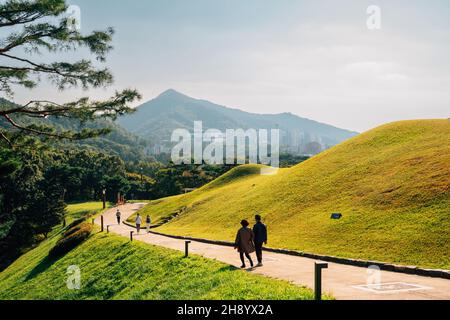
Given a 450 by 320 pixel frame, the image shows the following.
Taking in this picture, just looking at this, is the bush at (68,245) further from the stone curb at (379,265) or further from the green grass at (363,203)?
the stone curb at (379,265)

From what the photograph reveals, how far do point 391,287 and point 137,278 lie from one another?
12.2m

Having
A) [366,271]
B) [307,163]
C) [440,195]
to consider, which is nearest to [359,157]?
[307,163]

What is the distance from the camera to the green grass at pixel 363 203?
20500 millimetres

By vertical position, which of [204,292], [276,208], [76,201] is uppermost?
[204,292]

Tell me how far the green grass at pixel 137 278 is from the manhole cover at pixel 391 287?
203 cm

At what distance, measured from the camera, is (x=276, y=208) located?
116 ft

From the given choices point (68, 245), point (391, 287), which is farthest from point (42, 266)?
point (391, 287)

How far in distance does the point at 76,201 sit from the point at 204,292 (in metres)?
95.8

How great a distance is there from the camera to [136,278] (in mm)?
20703

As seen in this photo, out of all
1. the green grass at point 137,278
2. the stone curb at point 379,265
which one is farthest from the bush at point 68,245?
the stone curb at point 379,265

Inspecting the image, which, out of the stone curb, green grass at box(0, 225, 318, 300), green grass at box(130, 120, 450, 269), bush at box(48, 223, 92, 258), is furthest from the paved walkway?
bush at box(48, 223, 92, 258)

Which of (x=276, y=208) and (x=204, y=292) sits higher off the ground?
(x=204, y=292)

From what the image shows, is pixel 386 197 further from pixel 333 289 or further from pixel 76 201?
pixel 76 201

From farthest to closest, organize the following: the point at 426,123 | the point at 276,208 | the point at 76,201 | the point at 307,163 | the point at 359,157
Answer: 1. the point at 76,201
2. the point at 307,163
3. the point at 426,123
4. the point at 359,157
5. the point at 276,208
